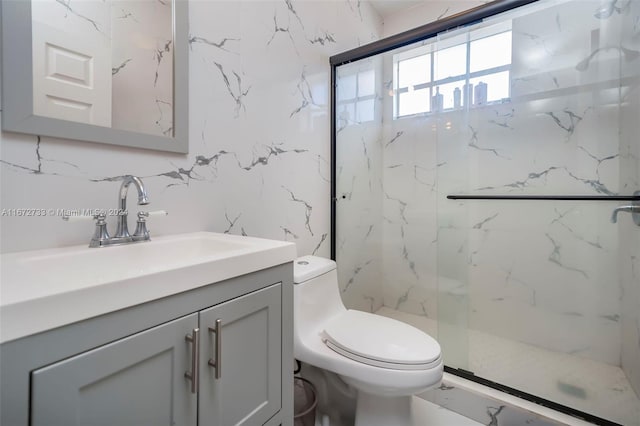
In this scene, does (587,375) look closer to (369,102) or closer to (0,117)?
(369,102)

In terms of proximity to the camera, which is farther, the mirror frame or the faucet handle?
the faucet handle

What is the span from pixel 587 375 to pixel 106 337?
217 centimetres

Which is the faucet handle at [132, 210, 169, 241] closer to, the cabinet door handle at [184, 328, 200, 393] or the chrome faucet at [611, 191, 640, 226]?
Answer: the cabinet door handle at [184, 328, 200, 393]

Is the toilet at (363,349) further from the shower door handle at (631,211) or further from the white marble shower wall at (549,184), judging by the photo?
the shower door handle at (631,211)

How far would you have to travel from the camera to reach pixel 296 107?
5.31 ft

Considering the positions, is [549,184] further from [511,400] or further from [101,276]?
[101,276]

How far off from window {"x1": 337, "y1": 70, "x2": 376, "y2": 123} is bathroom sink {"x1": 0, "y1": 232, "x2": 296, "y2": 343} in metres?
1.36

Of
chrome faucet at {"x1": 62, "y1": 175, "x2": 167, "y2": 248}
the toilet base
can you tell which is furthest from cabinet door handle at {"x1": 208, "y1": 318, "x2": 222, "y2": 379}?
the toilet base

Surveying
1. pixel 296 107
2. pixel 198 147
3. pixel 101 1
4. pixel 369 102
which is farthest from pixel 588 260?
pixel 101 1

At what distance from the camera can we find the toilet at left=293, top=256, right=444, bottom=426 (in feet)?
3.51

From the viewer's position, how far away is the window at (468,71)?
1.79 meters

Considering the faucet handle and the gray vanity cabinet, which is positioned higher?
the faucet handle

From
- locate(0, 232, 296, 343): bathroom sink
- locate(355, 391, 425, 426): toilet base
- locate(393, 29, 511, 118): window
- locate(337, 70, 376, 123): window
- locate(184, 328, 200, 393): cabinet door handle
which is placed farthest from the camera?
locate(337, 70, 376, 123): window

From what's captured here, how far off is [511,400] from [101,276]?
1740mm
